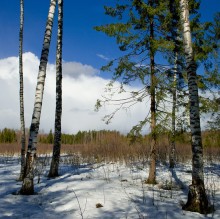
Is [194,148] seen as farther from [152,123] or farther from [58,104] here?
[58,104]

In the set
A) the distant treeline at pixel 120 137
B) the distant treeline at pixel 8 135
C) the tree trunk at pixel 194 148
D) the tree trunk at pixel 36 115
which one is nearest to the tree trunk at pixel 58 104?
the distant treeline at pixel 120 137

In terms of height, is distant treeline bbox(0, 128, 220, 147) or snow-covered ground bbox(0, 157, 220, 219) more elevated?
distant treeline bbox(0, 128, 220, 147)

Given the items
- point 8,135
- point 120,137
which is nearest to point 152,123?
point 120,137

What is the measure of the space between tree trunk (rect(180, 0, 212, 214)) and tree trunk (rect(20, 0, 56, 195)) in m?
4.14

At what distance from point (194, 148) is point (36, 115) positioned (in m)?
4.51

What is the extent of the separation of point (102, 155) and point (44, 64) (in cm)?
1214

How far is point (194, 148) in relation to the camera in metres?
7.12

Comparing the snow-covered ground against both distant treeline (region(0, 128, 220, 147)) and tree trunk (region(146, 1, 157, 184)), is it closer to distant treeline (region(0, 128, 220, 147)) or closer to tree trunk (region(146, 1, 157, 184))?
tree trunk (region(146, 1, 157, 184))

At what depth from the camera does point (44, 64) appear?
29.6 ft

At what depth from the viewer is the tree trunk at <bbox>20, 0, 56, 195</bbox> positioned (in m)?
8.09

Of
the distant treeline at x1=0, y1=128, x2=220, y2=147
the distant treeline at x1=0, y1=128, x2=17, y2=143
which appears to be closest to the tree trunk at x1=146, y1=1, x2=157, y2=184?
the distant treeline at x1=0, y1=128, x2=220, y2=147

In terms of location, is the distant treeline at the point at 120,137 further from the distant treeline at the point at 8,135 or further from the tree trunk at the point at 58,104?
the tree trunk at the point at 58,104

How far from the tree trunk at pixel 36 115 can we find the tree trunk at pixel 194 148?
414 cm

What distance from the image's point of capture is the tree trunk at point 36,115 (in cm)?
809
